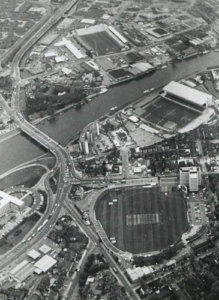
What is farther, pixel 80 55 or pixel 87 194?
pixel 80 55

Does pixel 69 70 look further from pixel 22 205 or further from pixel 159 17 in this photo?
pixel 22 205

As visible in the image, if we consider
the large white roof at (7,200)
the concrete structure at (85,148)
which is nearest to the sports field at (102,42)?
the concrete structure at (85,148)

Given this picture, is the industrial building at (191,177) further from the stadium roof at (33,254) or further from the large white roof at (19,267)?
the large white roof at (19,267)

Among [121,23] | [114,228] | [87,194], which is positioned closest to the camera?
[114,228]

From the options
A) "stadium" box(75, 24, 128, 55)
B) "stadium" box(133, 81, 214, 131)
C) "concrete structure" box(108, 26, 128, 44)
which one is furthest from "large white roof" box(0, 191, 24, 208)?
"concrete structure" box(108, 26, 128, 44)

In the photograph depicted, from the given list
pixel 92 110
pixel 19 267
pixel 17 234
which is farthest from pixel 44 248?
pixel 92 110

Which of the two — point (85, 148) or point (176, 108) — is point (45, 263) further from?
point (176, 108)

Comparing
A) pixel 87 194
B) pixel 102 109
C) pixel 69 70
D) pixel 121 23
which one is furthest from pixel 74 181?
pixel 121 23

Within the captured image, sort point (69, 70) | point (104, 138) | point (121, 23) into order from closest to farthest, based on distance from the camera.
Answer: point (104, 138) → point (69, 70) → point (121, 23)
